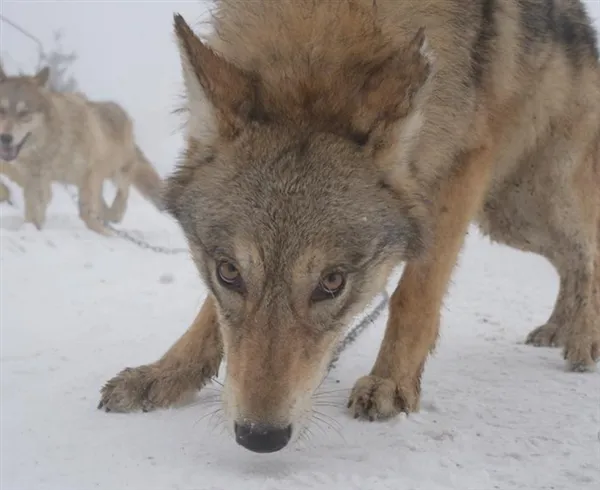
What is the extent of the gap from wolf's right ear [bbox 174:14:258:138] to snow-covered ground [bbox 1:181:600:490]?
122 centimetres

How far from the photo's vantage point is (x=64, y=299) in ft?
19.9

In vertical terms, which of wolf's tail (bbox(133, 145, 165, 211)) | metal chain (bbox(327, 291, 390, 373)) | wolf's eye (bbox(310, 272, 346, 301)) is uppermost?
wolf's tail (bbox(133, 145, 165, 211))

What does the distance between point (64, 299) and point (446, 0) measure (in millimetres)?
4164

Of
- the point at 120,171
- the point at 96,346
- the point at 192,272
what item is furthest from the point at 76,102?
the point at 96,346

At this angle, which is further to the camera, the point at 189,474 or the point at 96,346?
the point at 96,346

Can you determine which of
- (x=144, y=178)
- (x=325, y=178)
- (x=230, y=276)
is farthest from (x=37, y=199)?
(x=325, y=178)

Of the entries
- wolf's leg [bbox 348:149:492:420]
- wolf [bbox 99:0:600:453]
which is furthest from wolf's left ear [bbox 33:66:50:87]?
wolf's leg [bbox 348:149:492:420]

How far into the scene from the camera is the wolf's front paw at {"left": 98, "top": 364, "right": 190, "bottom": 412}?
3.09 metres

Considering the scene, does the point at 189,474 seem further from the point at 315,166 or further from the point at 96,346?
the point at 96,346

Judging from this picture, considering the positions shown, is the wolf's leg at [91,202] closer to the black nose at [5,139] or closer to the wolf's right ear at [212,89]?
the black nose at [5,139]

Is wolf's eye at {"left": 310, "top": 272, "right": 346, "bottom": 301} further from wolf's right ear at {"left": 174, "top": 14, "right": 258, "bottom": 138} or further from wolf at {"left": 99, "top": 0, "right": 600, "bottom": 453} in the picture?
wolf's right ear at {"left": 174, "top": 14, "right": 258, "bottom": 138}

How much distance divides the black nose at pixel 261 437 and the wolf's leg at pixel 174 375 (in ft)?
3.17

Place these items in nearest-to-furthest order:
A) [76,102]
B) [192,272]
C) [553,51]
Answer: [553,51] → [192,272] → [76,102]

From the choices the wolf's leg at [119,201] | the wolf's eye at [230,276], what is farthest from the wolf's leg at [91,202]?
the wolf's eye at [230,276]
